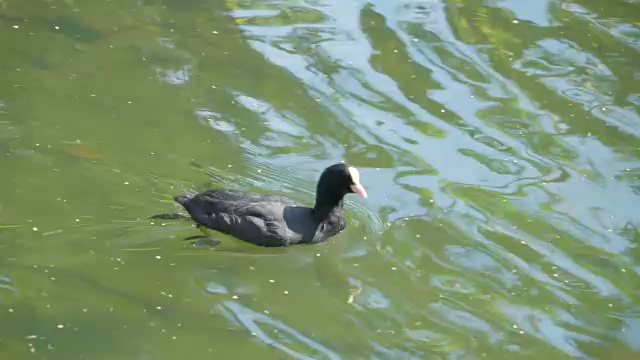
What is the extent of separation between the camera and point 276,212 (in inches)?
325

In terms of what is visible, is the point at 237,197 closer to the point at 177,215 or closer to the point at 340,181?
the point at 177,215

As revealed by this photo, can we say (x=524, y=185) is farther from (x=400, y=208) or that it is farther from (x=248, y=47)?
(x=248, y=47)

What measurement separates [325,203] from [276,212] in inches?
16.0

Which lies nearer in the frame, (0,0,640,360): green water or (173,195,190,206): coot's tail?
(0,0,640,360): green water

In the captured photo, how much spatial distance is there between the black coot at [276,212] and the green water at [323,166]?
13 centimetres

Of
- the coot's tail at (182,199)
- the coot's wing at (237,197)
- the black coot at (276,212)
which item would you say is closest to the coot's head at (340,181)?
the black coot at (276,212)

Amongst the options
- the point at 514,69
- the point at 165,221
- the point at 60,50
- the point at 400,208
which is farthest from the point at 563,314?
the point at 60,50

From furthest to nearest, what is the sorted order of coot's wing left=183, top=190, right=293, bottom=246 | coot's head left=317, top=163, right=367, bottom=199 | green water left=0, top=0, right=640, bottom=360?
coot's head left=317, top=163, right=367, bottom=199, coot's wing left=183, top=190, right=293, bottom=246, green water left=0, top=0, right=640, bottom=360

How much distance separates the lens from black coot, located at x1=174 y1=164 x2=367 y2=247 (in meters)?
8.19

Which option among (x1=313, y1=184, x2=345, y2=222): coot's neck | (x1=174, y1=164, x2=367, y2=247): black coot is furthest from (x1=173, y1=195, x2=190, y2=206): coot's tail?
(x1=313, y1=184, x2=345, y2=222): coot's neck

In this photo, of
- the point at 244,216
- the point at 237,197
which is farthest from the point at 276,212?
the point at 237,197

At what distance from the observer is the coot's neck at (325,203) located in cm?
835

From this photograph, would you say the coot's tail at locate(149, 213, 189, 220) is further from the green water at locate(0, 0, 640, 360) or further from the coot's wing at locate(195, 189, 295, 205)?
the coot's wing at locate(195, 189, 295, 205)

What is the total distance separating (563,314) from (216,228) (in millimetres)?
2714
